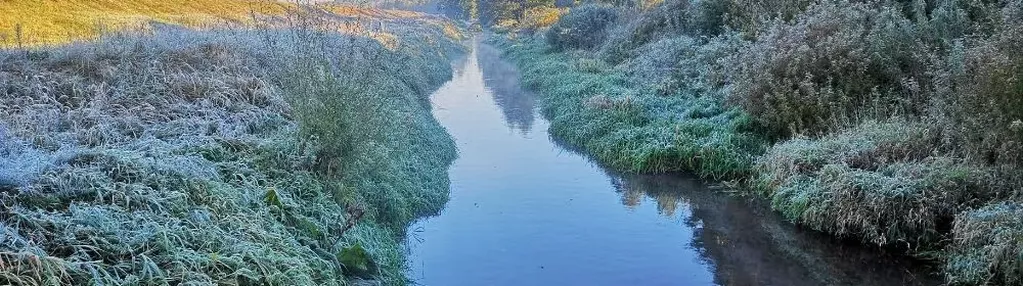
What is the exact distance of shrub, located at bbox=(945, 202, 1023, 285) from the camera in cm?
631

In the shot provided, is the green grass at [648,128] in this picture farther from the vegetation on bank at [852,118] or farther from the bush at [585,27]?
the bush at [585,27]

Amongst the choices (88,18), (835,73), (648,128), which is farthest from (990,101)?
(88,18)

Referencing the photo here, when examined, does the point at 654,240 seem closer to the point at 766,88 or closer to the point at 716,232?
the point at 716,232

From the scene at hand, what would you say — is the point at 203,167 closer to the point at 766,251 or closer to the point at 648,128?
the point at 766,251

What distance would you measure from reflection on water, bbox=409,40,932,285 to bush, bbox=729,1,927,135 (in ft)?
5.71

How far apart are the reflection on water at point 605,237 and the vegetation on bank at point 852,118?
19.0 inches

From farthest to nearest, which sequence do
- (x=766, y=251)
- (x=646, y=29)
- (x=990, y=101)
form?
(x=646, y=29), (x=766, y=251), (x=990, y=101)

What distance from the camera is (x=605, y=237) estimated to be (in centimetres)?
885

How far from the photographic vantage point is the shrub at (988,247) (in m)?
6.31

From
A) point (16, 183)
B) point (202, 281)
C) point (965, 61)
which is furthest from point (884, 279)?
point (16, 183)

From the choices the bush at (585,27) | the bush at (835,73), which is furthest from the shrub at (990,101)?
the bush at (585,27)

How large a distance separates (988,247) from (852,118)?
4.54m

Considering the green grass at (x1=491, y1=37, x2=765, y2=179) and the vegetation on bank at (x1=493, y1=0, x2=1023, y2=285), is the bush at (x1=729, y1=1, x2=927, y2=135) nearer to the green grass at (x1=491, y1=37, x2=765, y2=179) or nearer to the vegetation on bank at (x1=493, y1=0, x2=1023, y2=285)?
the vegetation on bank at (x1=493, y1=0, x2=1023, y2=285)

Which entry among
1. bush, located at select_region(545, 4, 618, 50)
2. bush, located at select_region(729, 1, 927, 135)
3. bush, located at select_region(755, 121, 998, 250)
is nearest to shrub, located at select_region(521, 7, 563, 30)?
bush, located at select_region(545, 4, 618, 50)
